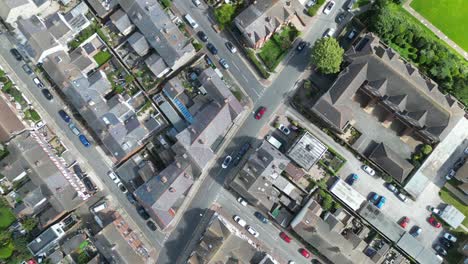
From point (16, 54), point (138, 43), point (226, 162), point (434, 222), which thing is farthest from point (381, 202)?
point (16, 54)

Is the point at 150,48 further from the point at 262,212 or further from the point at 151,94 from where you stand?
the point at 262,212

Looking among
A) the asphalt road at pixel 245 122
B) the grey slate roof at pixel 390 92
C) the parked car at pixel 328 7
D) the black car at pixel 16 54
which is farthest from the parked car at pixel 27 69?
the parked car at pixel 328 7

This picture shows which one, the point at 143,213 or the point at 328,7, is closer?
the point at 143,213

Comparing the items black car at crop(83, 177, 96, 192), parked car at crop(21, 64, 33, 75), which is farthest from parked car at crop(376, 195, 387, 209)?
parked car at crop(21, 64, 33, 75)

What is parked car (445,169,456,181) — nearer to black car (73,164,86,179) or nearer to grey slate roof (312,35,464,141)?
grey slate roof (312,35,464,141)

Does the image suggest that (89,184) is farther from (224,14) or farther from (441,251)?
(441,251)

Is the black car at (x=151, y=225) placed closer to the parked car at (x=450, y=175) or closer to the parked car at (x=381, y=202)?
the parked car at (x=381, y=202)

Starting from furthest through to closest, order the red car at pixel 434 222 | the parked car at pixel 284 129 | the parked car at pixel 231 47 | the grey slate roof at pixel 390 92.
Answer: the parked car at pixel 231 47
the parked car at pixel 284 129
the red car at pixel 434 222
the grey slate roof at pixel 390 92
